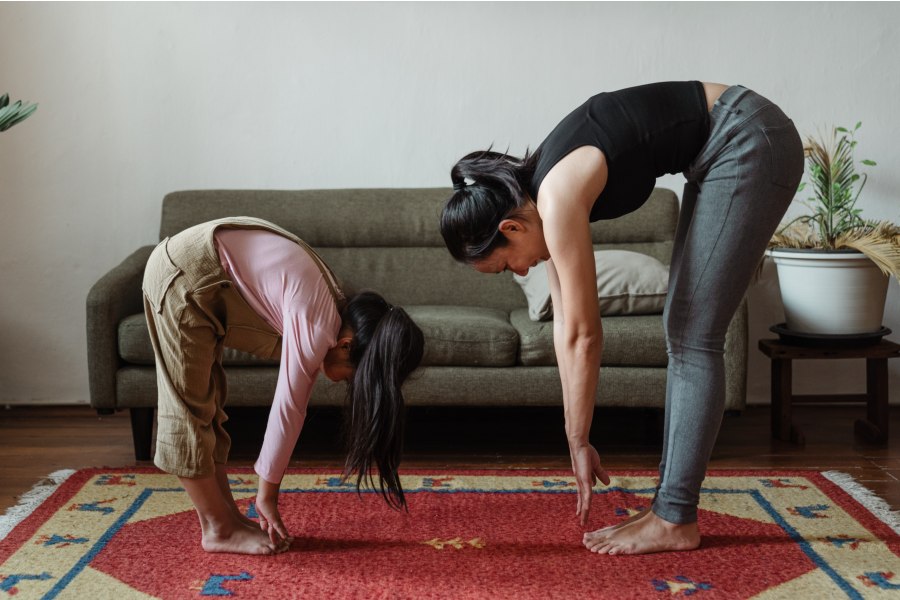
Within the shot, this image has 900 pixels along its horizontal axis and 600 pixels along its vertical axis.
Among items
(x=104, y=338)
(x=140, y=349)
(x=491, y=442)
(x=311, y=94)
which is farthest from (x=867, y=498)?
(x=311, y=94)

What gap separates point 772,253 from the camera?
2.85 metres

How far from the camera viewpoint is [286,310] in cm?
164

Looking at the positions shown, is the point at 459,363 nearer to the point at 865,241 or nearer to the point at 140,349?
the point at 140,349

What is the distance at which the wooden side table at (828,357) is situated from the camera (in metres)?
2.71

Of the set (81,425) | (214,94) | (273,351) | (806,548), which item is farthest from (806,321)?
(81,425)

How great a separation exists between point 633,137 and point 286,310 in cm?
70

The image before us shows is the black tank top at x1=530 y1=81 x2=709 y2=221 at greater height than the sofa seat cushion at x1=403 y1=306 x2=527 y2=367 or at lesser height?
greater

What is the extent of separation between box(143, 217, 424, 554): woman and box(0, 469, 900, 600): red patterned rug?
14 cm

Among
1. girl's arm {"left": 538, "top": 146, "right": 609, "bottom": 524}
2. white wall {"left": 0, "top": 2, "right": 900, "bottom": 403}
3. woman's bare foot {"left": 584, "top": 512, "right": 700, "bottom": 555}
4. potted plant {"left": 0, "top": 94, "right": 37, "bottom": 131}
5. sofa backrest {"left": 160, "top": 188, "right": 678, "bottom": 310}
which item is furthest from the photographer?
white wall {"left": 0, "top": 2, "right": 900, "bottom": 403}

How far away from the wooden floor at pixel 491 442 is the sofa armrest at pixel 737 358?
0.20 m

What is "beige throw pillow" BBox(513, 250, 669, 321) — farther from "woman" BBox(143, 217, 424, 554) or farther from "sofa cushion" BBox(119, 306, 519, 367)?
"woman" BBox(143, 217, 424, 554)

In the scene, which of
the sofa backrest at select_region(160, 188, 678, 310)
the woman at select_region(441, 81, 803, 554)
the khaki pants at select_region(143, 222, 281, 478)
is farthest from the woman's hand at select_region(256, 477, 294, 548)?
the sofa backrest at select_region(160, 188, 678, 310)

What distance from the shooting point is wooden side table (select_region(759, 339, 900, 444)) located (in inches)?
107

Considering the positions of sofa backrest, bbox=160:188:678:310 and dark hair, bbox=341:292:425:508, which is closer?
dark hair, bbox=341:292:425:508
